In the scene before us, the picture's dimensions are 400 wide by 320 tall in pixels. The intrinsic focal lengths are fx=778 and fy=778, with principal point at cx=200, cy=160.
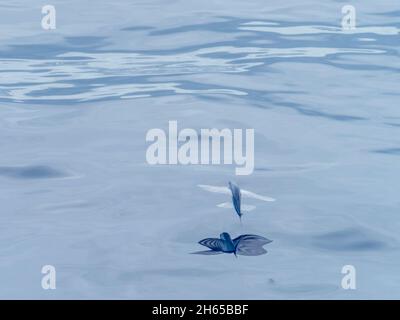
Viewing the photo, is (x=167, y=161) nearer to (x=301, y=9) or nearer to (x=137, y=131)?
(x=137, y=131)

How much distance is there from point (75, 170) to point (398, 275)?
1.40 m

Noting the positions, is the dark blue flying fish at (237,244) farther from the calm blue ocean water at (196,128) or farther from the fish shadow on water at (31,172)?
the fish shadow on water at (31,172)

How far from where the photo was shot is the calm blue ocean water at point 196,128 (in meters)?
2.75

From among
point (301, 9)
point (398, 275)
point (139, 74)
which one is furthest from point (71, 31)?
point (398, 275)

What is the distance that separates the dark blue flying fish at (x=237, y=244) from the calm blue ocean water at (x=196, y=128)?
35 millimetres

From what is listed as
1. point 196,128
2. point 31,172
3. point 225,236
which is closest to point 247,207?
point 225,236

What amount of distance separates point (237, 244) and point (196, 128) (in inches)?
23.0

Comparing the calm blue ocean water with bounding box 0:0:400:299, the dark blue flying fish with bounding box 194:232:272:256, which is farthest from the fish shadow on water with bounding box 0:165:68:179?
the dark blue flying fish with bounding box 194:232:272:256

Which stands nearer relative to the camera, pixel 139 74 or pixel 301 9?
pixel 139 74

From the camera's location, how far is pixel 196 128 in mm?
3256

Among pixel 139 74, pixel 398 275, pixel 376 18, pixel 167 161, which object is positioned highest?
pixel 376 18

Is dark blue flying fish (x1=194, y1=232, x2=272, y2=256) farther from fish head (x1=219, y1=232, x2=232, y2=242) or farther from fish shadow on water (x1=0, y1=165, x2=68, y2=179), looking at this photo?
fish shadow on water (x1=0, y1=165, x2=68, y2=179)

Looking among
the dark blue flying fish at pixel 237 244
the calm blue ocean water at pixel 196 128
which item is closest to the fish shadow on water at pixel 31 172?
the calm blue ocean water at pixel 196 128

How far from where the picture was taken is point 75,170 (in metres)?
3.31
